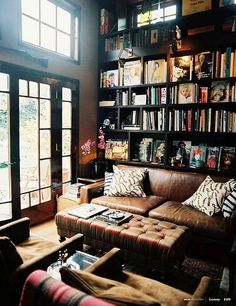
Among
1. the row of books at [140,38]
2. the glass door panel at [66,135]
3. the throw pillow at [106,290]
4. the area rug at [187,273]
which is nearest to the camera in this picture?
the throw pillow at [106,290]

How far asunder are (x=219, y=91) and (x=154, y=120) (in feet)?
3.14

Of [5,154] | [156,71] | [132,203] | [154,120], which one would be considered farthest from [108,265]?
[156,71]

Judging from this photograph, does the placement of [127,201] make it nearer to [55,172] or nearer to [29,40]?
[55,172]

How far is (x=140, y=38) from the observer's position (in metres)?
3.75

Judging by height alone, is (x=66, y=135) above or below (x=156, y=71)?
below

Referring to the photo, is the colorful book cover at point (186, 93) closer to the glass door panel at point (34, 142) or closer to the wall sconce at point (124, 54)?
the wall sconce at point (124, 54)

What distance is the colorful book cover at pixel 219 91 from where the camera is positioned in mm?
3178

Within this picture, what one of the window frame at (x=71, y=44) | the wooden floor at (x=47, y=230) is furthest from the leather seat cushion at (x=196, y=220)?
the window frame at (x=71, y=44)

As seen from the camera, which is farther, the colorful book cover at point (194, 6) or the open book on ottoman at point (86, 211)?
the colorful book cover at point (194, 6)

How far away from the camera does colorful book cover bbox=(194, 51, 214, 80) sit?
3.23 m

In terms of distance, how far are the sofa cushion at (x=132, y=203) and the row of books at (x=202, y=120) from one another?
105 centimetres

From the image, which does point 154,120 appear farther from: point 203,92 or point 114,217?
point 114,217

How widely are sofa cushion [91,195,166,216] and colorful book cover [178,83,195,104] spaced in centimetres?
136

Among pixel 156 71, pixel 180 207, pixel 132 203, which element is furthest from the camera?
pixel 156 71
